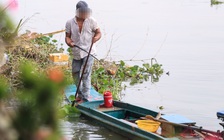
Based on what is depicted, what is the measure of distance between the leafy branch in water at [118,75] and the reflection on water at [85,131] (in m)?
1.59

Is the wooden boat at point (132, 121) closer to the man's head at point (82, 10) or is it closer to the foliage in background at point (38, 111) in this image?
the man's head at point (82, 10)

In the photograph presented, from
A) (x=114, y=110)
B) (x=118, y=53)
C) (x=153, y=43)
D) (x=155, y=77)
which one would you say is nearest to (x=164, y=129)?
(x=114, y=110)

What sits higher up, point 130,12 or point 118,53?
point 130,12

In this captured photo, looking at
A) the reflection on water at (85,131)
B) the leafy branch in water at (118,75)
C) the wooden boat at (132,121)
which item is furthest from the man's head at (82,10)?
the leafy branch in water at (118,75)

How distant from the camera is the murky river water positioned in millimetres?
9750

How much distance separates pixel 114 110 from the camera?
300 inches

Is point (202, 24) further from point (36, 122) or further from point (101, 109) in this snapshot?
point (36, 122)

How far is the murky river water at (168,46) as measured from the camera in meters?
9.75

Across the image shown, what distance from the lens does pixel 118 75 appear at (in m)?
11.2

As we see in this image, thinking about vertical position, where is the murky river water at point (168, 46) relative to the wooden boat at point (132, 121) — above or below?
above

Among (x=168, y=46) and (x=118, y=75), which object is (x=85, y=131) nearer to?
(x=118, y=75)

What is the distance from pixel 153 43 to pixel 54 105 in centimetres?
1670

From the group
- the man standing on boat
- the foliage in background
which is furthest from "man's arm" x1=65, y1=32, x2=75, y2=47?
the foliage in background

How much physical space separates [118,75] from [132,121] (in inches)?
160
